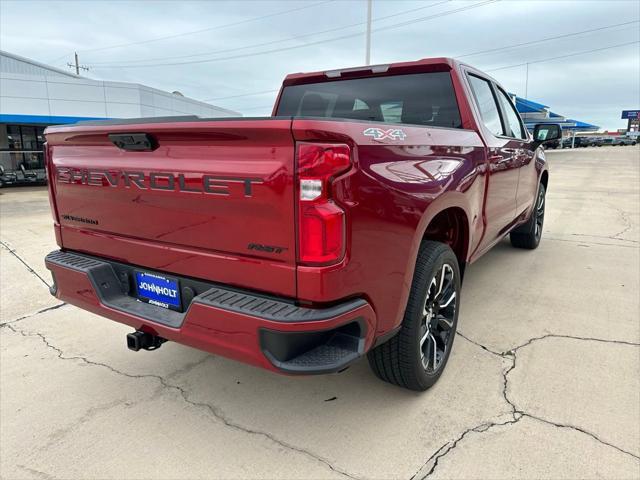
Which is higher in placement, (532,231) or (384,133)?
(384,133)

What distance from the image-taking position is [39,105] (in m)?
18.3

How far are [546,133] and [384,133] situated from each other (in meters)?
3.70

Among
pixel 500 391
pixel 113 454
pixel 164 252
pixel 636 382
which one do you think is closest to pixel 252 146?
pixel 164 252

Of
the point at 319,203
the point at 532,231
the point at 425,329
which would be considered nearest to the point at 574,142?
the point at 532,231

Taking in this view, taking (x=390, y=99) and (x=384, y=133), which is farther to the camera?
(x=390, y=99)

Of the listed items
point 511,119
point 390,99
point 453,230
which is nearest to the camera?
point 453,230

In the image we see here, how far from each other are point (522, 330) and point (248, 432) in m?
2.32

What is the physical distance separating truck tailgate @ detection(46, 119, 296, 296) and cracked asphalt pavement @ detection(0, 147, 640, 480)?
90cm

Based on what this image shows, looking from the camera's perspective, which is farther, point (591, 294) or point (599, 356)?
point (591, 294)

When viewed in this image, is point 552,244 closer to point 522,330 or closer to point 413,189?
point 522,330

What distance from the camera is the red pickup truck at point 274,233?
1817 mm

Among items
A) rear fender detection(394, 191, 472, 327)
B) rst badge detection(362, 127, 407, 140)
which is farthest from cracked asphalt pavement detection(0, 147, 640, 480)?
rst badge detection(362, 127, 407, 140)

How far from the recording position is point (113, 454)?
227 cm

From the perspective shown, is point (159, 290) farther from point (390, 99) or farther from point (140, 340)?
point (390, 99)
